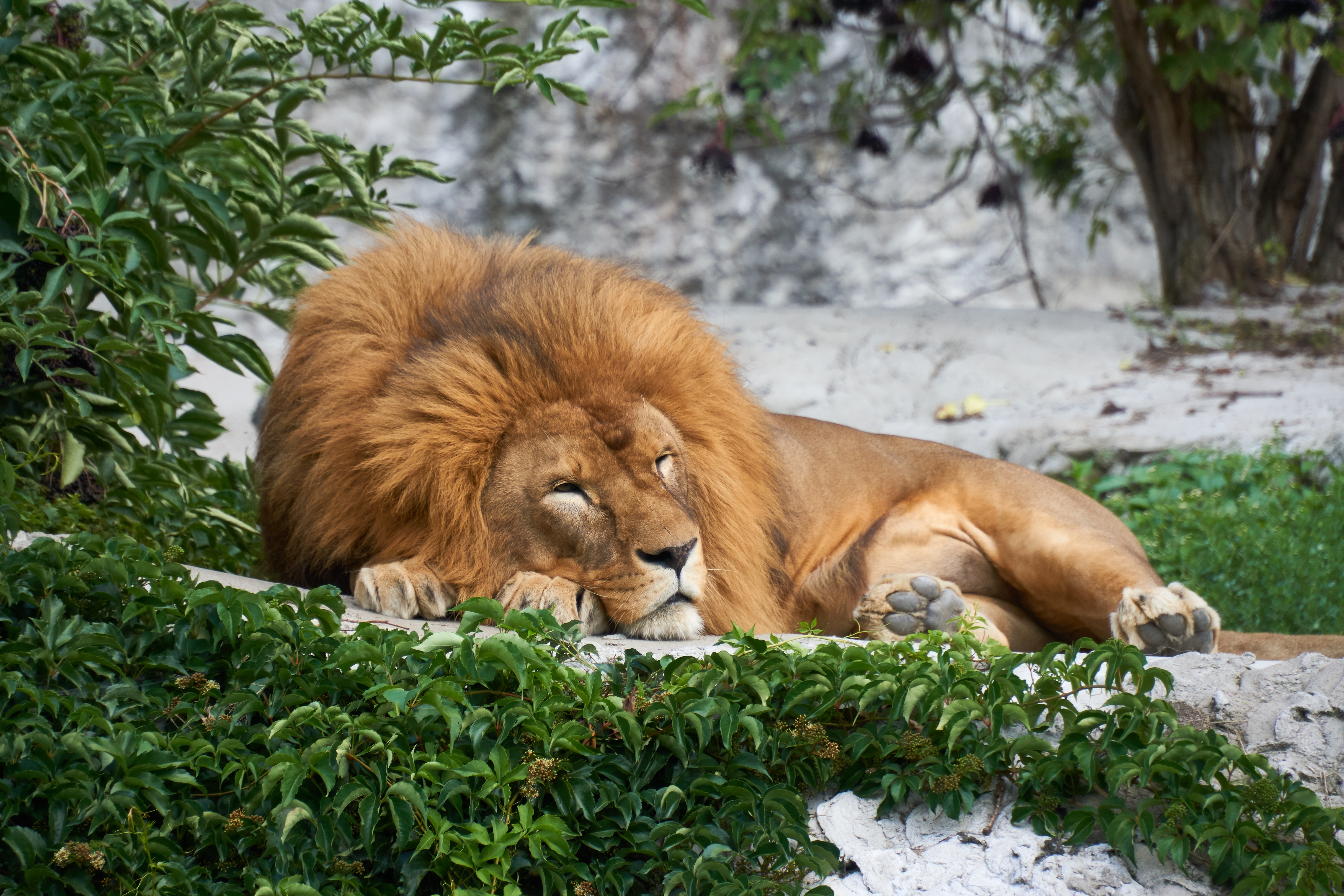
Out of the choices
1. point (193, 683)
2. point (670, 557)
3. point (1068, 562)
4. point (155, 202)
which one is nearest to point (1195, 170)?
point (1068, 562)

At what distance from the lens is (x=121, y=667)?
78.0 inches

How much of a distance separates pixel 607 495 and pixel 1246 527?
3.12m

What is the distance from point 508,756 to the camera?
1832 millimetres

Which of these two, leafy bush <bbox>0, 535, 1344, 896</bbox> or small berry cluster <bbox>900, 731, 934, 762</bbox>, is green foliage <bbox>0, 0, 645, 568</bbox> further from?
small berry cluster <bbox>900, 731, 934, 762</bbox>

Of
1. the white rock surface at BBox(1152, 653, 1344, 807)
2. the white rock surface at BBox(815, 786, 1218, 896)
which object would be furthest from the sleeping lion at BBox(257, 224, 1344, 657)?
the white rock surface at BBox(815, 786, 1218, 896)

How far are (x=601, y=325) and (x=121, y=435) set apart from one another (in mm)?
1309

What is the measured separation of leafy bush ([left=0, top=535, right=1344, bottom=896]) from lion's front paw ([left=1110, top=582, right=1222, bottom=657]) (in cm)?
45

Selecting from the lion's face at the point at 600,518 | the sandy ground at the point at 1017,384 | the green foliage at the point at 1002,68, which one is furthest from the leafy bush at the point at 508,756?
the green foliage at the point at 1002,68

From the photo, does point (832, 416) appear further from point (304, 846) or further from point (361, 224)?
point (304, 846)

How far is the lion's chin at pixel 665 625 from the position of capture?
2.46m

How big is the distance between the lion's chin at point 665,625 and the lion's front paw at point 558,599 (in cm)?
5

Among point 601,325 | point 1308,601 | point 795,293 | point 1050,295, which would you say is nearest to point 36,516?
point 601,325

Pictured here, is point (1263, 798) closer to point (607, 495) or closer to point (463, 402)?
point (607, 495)

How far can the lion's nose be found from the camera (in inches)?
95.3
